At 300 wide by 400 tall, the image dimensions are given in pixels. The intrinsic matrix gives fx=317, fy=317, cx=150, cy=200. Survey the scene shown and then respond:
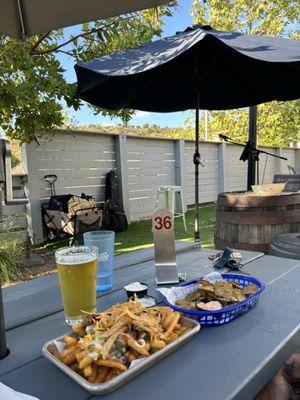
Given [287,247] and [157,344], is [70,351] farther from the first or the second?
[287,247]

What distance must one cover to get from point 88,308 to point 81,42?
361 centimetres

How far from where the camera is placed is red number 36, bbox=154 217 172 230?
3.59 feet

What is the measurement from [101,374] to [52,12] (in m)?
1.27

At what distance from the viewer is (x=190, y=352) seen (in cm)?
68

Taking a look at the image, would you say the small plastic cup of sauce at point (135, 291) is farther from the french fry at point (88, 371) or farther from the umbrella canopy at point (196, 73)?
the umbrella canopy at point (196, 73)

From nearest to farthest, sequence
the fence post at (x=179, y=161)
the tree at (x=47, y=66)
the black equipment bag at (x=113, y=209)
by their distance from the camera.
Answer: the tree at (x=47, y=66), the black equipment bag at (x=113, y=209), the fence post at (x=179, y=161)

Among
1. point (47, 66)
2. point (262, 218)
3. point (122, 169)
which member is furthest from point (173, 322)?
point (122, 169)

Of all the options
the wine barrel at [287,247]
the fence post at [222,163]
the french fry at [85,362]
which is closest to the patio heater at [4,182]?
the french fry at [85,362]

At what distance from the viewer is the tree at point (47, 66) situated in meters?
2.98

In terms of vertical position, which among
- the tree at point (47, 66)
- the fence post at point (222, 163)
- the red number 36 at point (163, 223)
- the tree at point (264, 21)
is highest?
the tree at point (264, 21)

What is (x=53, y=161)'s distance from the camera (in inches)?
204

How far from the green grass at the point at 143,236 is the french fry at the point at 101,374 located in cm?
327

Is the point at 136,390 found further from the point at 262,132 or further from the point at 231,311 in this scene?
the point at 262,132

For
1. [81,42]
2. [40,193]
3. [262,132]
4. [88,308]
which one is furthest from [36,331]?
[262,132]
